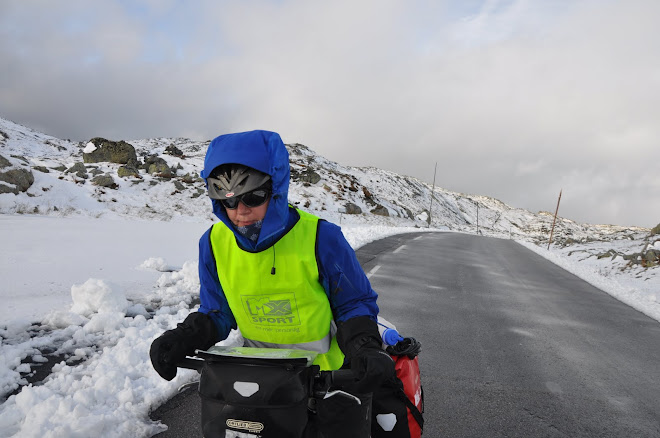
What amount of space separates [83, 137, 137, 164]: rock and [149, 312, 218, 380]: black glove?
111ft

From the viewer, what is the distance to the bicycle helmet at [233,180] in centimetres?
181

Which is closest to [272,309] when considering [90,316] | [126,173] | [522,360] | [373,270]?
[90,316]

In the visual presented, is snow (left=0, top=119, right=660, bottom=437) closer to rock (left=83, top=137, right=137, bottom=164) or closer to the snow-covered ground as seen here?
the snow-covered ground

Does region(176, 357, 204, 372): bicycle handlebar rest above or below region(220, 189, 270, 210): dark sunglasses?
below

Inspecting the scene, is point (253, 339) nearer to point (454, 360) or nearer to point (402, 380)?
point (402, 380)

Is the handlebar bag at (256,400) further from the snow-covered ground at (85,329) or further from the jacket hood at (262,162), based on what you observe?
the snow-covered ground at (85,329)

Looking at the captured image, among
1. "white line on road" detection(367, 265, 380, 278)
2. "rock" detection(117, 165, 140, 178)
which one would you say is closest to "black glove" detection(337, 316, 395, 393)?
"white line on road" detection(367, 265, 380, 278)

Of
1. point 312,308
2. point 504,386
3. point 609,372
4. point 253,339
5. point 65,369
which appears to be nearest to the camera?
point 312,308

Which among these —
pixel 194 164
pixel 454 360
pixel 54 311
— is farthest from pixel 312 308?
pixel 194 164

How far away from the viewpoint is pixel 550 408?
140 inches

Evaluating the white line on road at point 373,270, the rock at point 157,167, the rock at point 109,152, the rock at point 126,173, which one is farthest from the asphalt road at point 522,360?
the rock at point 109,152

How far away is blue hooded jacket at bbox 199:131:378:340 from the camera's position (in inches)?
71.8

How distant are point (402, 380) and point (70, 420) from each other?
2.21 metres

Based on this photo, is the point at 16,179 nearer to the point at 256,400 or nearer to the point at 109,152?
the point at 109,152
